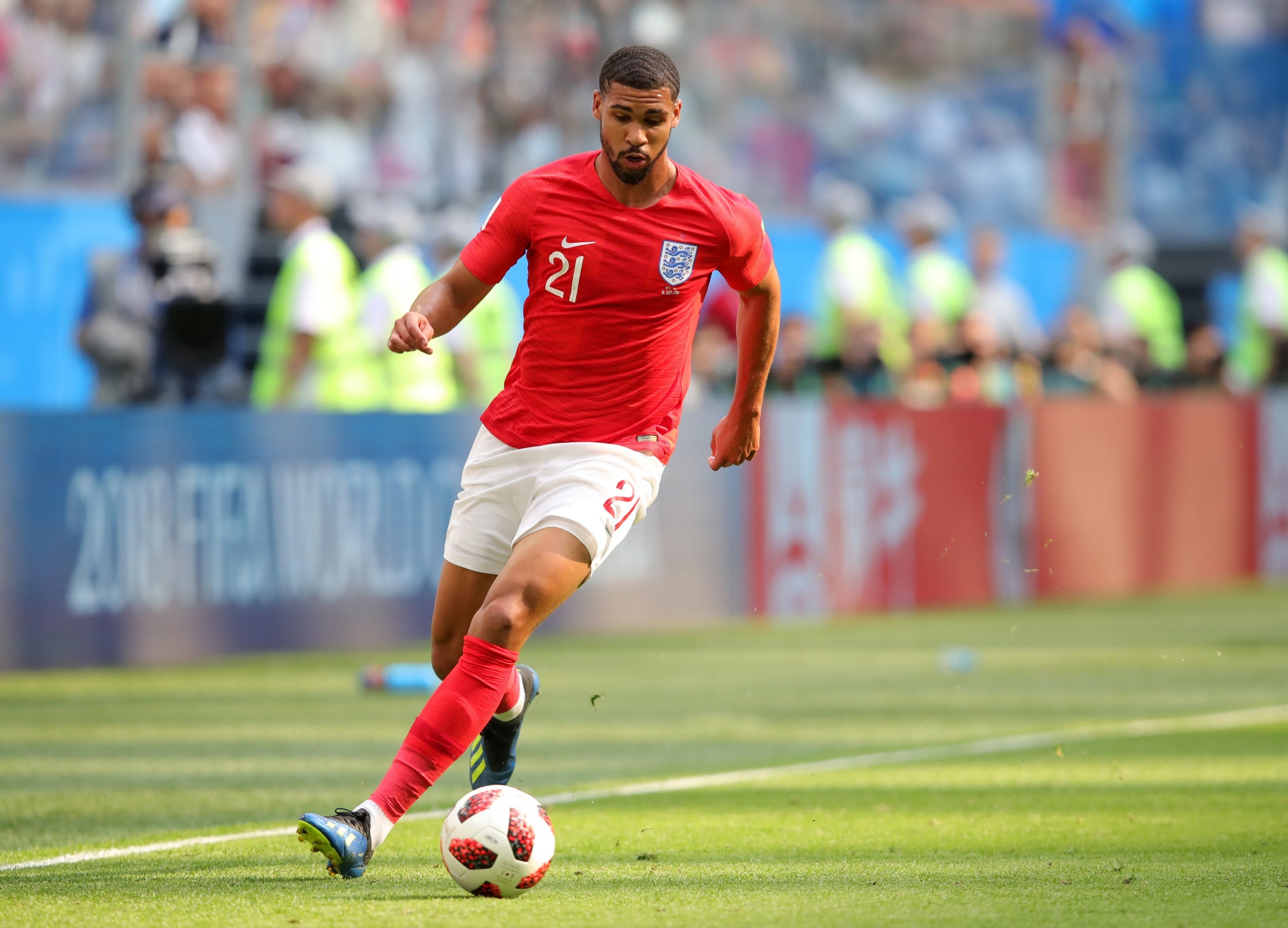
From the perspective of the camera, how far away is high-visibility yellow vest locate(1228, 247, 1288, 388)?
19922mm

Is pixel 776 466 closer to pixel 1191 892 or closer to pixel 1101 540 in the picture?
pixel 1101 540

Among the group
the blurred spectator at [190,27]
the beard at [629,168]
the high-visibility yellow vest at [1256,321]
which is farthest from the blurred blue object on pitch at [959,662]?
the high-visibility yellow vest at [1256,321]

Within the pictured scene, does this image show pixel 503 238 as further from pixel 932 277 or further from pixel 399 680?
pixel 932 277

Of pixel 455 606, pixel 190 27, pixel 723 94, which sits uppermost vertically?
pixel 190 27

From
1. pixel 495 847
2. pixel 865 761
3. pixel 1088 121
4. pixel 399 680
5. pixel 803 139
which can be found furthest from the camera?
pixel 1088 121

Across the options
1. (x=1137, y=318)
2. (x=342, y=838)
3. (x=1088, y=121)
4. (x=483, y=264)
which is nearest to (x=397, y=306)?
(x=483, y=264)

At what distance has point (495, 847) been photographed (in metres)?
5.32

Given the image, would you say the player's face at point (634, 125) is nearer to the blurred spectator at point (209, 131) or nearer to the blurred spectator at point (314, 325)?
the blurred spectator at point (314, 325)

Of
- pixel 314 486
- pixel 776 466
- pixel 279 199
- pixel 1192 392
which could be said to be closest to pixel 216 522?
pixel 314 486

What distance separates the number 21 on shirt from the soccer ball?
1.53m

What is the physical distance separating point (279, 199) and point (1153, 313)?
950 centimetres

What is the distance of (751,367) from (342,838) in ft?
6.60

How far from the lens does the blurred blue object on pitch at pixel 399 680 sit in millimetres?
10438

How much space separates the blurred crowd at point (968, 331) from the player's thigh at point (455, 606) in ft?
30.2
